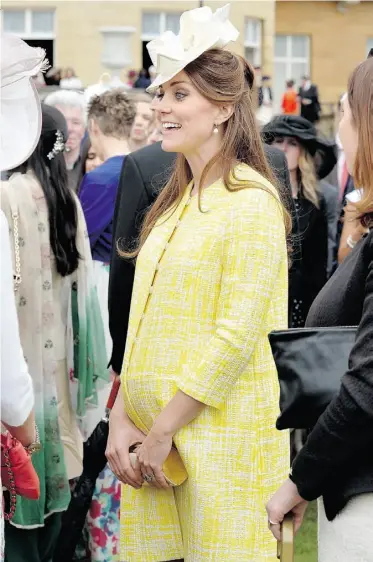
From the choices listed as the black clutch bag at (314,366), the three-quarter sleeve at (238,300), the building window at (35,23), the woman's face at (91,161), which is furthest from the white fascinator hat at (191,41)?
the building window at (35,23)

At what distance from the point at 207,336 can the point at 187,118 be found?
2.08ft

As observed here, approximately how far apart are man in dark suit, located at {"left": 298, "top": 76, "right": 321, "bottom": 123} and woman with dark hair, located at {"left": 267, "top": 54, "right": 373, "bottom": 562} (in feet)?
85.3

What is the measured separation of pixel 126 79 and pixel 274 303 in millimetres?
26986

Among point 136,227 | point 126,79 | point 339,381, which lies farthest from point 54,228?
point 126,79

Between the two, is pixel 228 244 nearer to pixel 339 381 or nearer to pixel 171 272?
pixel 171 272

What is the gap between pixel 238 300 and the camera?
10.7 feet

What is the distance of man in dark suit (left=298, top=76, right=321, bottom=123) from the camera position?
30.0 m

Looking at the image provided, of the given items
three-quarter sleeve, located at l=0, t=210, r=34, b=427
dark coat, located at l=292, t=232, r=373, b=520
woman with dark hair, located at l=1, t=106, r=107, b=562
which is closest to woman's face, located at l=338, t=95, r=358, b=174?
dark coat, located at l=292, t=232, r=373, b=520

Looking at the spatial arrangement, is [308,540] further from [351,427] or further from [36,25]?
[36,25]

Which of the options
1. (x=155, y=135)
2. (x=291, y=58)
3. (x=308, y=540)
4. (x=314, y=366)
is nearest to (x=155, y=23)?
(x=291, y=58)

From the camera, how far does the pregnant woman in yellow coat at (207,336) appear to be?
330 centimetres

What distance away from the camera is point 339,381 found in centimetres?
266

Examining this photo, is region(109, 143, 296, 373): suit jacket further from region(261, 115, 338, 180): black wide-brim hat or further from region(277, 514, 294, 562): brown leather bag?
region(261, 115, 338, 180): black wide-brim hat

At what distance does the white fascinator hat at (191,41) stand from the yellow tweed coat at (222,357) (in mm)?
358
